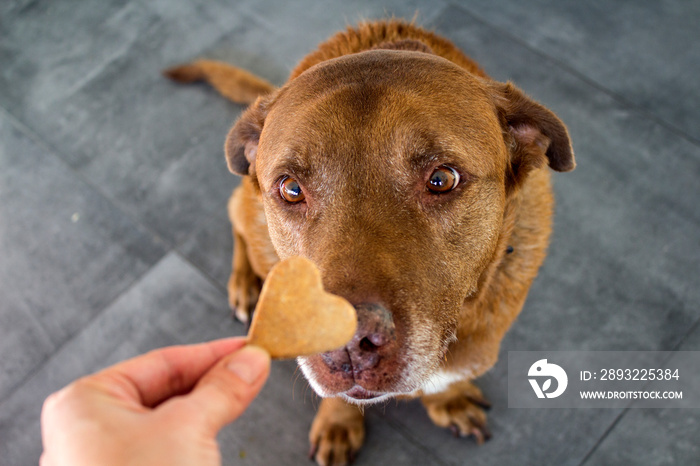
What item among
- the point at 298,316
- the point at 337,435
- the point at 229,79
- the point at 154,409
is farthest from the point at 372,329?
the point at 229,79

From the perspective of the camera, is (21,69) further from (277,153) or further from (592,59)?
(592,59)

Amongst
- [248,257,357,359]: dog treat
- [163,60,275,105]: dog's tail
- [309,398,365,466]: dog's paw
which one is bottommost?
[309,398,365,466]: dog's paw

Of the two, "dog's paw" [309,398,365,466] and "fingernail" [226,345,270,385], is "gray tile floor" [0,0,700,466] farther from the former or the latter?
"fingernail" [226,345,270,385]

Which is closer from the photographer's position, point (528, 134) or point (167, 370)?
point (167, 370)

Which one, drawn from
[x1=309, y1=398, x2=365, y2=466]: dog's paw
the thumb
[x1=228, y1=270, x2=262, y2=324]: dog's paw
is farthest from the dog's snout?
[x1=228, y1=270, x2=262, y2=324]: dog's paw

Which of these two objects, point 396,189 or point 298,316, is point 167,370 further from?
point 396,189

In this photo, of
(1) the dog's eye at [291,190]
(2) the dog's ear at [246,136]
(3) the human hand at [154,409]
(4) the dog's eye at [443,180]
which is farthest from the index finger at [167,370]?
(2) the dog's ear at [246,136]

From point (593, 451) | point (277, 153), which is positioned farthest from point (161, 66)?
point (593, 451)
